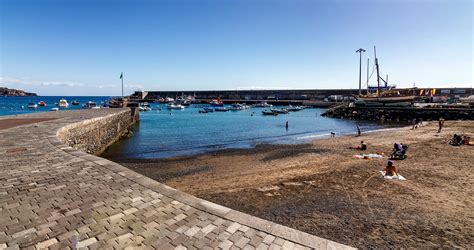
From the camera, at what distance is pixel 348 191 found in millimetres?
10750

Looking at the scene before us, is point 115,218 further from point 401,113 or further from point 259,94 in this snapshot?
point 259,94

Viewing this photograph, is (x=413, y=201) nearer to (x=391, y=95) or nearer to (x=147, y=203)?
(x=147, y=203)

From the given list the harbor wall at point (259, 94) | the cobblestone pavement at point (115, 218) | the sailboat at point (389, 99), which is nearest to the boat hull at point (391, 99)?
the sailboat at point (389, 99)

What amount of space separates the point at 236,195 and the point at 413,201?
640 cm

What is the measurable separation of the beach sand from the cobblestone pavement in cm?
288

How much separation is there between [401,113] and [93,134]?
52.0 m

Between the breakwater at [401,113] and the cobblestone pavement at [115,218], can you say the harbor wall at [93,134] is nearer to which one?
the cobblestone pavement at [115,218]

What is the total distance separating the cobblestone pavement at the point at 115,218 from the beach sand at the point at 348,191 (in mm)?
2879

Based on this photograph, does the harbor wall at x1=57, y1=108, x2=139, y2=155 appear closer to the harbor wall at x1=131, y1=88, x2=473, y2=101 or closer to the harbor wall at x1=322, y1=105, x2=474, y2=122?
the harbor wall at x1=322, y1=105, x2=474, y2=122

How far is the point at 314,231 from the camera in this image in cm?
745

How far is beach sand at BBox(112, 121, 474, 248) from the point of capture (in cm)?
744

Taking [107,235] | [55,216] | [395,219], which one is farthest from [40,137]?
[395,219]

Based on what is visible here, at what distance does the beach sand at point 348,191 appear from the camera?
7441 millimetres

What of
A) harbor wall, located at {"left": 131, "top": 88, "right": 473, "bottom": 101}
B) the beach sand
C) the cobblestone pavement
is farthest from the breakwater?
harbor wall, located at {"left": 131, "top": 88, "right": 473, "bottom": 101}
